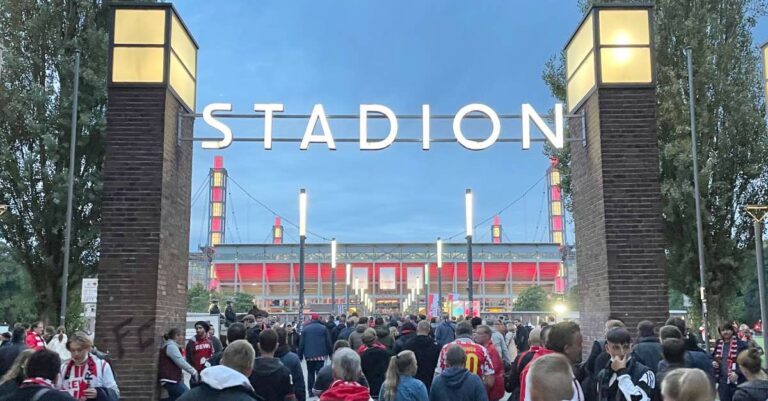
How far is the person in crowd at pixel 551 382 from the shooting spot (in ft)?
11.4

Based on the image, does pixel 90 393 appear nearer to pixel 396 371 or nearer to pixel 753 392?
pixel 396 371

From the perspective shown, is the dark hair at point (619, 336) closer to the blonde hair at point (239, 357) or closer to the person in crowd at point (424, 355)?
the blonde hair at point (239, 357)

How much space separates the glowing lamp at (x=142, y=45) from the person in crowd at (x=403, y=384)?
8280 millimetres

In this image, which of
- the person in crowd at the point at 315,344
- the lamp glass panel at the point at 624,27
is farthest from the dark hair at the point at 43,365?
the lamp glass panel at the point at 624,27

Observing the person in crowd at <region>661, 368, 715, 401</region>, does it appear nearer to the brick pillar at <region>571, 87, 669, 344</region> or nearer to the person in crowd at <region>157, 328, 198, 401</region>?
the person in crowd at <region>157, 328, 198, 401</region>

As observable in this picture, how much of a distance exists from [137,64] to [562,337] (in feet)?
32.8

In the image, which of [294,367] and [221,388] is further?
[294,367]

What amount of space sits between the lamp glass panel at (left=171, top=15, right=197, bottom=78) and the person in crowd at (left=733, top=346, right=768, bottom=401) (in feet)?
35.2

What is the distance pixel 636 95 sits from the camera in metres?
12.8

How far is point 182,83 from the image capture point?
45.2ft

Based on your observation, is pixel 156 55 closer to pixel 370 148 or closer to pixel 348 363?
pixel 370 148

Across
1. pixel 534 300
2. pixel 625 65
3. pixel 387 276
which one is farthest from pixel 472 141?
pixel 534 300

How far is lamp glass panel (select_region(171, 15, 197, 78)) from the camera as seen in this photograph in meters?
13.1

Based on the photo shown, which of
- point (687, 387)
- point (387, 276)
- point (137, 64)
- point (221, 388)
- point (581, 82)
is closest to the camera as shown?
point (687, 387)
